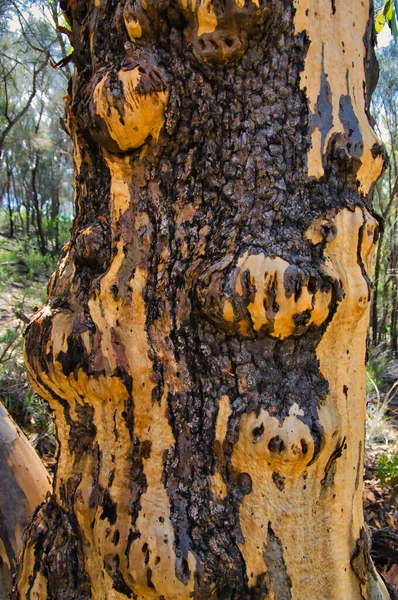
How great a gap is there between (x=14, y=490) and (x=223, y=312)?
1149 millimetres

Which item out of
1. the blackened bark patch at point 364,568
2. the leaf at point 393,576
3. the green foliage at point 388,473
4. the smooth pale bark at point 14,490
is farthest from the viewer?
the green foliage at point 388,473

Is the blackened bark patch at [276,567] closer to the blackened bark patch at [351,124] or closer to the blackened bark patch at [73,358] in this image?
the blackened bark patch at [73,358]

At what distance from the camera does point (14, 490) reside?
1658 millimetres

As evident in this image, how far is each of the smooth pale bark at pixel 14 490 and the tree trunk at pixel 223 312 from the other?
538 millimetres

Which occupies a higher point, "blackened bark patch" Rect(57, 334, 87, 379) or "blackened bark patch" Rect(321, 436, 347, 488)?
"blackened bark patch" Rect(57, 334, 87, 379)

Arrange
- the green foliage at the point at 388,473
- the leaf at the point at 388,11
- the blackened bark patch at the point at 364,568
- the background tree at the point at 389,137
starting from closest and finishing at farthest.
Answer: the blackened bark patch at the point at 364,568
the leaf at the point at 388,11
the green foliage at the point at 388,473
the background tree at the point at 389,137

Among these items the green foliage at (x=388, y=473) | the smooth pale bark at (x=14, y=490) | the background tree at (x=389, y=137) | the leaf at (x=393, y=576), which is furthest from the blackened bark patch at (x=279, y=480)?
the background tree at (x=389, y=137)

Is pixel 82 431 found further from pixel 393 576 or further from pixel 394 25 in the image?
pixel 394 25

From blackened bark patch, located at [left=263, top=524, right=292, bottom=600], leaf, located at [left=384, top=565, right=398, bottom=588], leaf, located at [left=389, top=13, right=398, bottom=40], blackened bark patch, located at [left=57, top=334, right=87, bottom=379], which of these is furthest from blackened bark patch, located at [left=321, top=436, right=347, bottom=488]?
leaf, located at [left=389, top=13, right=398, bottom=40]

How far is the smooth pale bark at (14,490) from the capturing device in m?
1.55

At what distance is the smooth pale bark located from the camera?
1551 millimetres

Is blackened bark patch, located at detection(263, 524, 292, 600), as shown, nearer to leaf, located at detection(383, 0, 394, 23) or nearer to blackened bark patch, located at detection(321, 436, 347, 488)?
blackened bark patch, located at detection(321, 436, 347, 488)

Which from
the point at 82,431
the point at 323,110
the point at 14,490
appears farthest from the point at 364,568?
the point at 14,490

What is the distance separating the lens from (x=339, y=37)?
1045 millimetres
